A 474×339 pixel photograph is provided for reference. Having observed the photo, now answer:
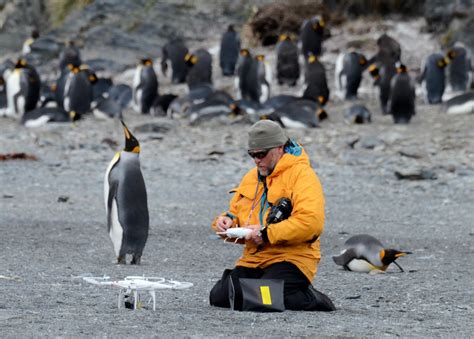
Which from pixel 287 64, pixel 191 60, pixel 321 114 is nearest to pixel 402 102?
pixel 321 114

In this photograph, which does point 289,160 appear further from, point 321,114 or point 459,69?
point 459,69

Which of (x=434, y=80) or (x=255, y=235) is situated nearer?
(x=255, y=235)

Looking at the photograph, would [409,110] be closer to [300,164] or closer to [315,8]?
[315,8]

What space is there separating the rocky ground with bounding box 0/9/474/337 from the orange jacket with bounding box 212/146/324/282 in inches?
10.6

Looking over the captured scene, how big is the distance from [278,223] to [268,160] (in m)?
0.28

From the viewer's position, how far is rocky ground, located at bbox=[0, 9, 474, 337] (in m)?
4.33

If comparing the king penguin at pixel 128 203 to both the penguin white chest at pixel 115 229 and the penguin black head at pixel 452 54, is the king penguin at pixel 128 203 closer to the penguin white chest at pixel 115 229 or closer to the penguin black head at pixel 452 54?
the penguin white chest at pixel 115 229

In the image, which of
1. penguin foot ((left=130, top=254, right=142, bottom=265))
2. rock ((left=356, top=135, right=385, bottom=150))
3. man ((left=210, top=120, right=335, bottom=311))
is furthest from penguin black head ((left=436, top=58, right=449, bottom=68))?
man ((left=210, top=120, right=335, bottom=311))

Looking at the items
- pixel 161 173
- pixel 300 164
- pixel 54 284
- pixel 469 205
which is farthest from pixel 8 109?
pixel 300 164

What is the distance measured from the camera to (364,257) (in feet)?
21.1

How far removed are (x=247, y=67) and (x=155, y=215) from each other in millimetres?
7934

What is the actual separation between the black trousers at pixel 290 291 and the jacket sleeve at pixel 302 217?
0.16 metres

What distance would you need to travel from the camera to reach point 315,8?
2061cm

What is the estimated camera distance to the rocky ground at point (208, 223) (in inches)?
171
